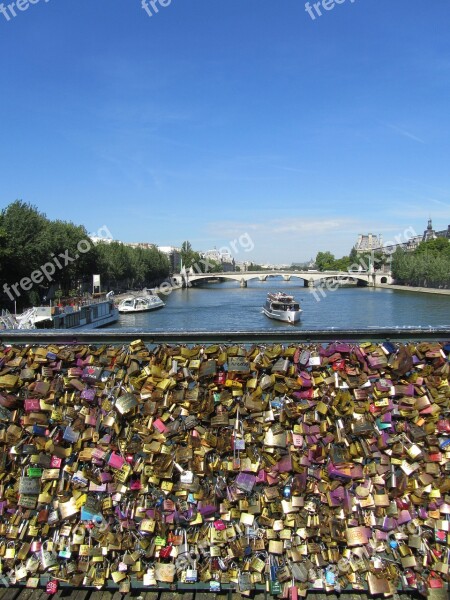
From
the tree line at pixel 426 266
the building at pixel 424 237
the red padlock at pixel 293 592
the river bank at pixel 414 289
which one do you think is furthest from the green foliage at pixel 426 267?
the red padlock at pixel 293 592

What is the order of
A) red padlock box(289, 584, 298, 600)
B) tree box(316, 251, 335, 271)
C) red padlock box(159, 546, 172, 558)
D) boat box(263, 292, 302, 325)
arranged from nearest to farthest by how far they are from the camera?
red padlock box(289, 584, 298, 600), red padlock box(159, 546, 172, 558), boat box(263, 292, 302, 325), tree box(316, 251, 335, 271)

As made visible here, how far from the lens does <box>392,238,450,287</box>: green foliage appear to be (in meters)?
75.6

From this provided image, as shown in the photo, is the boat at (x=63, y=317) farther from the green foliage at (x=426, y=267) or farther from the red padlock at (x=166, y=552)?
the green foliage at (x=426, y=267)

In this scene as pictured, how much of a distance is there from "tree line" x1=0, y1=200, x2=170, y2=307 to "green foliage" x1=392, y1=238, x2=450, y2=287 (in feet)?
147

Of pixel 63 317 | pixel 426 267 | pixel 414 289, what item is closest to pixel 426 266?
pixel 426 267

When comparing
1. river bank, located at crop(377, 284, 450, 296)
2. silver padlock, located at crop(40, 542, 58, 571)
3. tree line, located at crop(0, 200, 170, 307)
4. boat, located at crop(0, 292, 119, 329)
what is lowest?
river bank, located at crop(377, 284, 450, 296)

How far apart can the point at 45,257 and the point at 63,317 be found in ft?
47.9

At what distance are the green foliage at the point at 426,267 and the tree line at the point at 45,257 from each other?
4491 cm

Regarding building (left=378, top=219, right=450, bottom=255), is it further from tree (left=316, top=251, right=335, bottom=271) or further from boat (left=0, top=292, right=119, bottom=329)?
boat (left=0, top=292, right=119, bottom=329)

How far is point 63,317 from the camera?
3062 cm

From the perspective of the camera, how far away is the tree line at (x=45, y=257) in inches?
1449

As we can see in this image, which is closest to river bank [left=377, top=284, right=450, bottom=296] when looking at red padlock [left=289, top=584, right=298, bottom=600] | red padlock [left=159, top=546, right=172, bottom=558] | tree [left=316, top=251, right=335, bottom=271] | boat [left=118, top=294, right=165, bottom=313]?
boat [left=118, top=294, right=165, bottom=313]

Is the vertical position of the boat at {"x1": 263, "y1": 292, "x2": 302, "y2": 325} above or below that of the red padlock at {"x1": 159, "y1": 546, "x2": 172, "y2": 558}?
below

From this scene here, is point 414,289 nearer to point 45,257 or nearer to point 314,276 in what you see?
point 314,276
